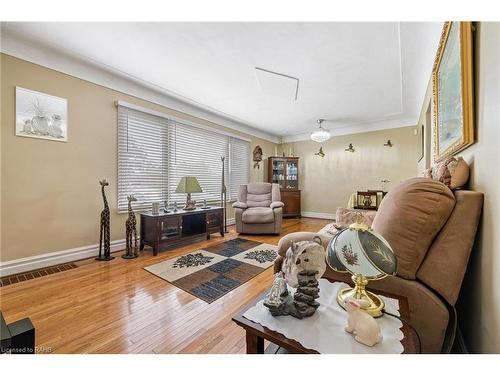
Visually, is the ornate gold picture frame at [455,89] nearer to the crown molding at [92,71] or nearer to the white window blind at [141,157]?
the crown molding at [92,71]

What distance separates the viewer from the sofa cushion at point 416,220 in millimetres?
942

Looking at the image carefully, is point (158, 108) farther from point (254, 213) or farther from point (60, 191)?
point (254, 213)

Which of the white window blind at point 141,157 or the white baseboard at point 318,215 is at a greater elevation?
the white window blind at point 141,157

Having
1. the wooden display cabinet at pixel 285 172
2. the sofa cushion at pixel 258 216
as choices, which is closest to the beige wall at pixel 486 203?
the sofa cushion at pixel 258 216

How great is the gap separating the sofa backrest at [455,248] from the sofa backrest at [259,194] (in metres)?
3.45

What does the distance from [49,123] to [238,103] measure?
2.62 meters

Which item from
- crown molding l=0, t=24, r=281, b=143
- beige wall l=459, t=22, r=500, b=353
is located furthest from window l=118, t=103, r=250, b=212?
beige wall l=459, t=22, r=500, b=353

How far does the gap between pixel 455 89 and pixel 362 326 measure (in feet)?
4.67

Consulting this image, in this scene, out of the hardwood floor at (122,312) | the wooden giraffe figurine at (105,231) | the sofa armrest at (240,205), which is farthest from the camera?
the sofa armrest at (240,205)

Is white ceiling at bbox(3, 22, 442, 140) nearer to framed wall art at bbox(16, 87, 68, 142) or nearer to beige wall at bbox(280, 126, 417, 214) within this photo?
framed wall art at bbox(16, 87, 68, 142)

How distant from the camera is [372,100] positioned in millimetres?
3705

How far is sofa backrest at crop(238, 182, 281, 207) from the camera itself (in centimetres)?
441

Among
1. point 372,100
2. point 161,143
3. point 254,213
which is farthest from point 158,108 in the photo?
point 372,100
